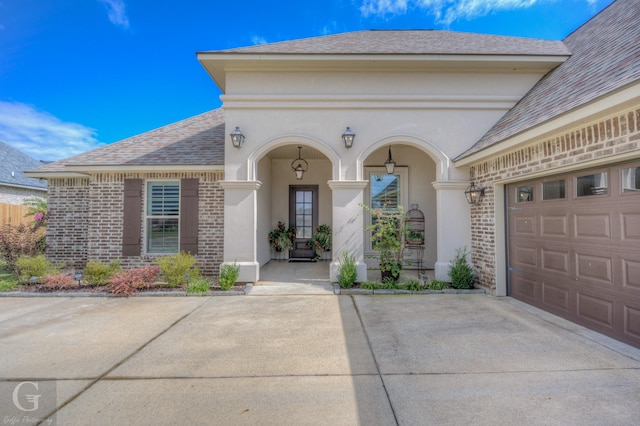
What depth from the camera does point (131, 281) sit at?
584 cm

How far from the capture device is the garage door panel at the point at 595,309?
3619 millimetres

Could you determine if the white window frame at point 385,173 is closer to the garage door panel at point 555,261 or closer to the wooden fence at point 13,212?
the garage door panel at point 555,261

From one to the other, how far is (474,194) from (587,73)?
8.28 ft

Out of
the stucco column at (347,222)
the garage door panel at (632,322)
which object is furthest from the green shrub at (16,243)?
the garage door panel at (632,322)

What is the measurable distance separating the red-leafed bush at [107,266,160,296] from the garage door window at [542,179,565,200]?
23.5ft

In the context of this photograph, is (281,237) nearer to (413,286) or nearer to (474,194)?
(413,286)

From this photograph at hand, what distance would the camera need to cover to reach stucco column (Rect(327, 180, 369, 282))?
254 inches

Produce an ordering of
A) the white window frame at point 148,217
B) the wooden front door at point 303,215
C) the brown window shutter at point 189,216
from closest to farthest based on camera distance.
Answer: the brown window shutter at point 189,216, the white window frame at point 148,217, the wooden front door at point 303,215

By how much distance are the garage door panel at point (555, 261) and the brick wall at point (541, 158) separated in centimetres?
97

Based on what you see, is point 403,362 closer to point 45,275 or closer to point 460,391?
point 460,391

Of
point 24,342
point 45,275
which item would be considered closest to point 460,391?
point 24,342

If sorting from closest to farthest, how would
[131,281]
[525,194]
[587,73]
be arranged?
[587,73] → [525,194] → [131,281]

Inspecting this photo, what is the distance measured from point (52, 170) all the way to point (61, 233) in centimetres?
166

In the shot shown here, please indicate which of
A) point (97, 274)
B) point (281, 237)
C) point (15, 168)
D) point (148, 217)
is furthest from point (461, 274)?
point (15, 168)
